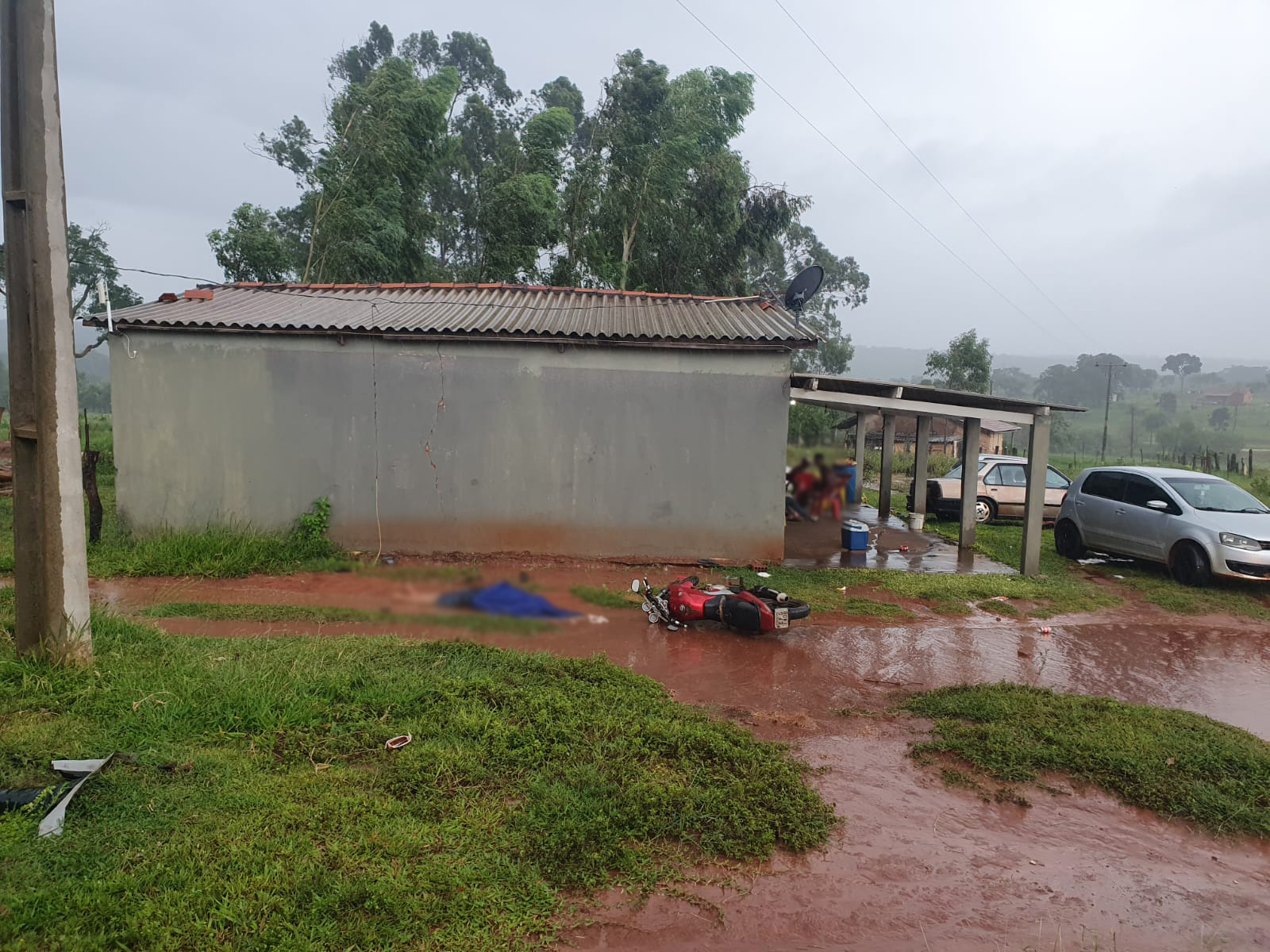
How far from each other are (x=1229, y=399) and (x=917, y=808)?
85.4 m

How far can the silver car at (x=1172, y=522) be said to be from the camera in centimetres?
947

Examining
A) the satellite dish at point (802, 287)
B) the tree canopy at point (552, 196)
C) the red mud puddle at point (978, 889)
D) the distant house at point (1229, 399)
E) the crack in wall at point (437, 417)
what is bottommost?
the red mud puddle at point (978, 889)

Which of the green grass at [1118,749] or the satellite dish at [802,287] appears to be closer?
the green grass at [1118,749]

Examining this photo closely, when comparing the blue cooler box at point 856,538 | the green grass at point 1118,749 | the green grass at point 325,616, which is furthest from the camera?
the blue cooler box at point 856,538

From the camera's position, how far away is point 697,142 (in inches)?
862

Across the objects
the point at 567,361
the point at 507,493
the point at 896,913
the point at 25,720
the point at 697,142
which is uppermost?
the point at 697,142

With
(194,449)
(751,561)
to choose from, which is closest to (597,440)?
(751,561)

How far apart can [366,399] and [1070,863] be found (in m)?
9.11

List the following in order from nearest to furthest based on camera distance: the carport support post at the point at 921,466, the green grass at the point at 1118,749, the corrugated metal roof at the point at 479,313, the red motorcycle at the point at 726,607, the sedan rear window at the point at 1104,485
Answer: the green grass at the point at 1118,749, the red motorcycle at the point at 726,607, the corrugated metal roof at the point at 479,313, the sedan rear window at the point at 1104,485, the carport support post at the point at 921,466

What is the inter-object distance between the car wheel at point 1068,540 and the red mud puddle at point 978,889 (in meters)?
8.97

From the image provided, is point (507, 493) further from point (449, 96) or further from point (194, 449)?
point (449, 96)

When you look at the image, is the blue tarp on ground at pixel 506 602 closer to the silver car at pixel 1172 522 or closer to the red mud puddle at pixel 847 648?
the red mud puddle at pixel 847 648

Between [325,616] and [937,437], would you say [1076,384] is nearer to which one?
[937,437]

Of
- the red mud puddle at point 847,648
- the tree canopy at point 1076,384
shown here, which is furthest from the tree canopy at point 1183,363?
the red mud puddle at point 847,648
